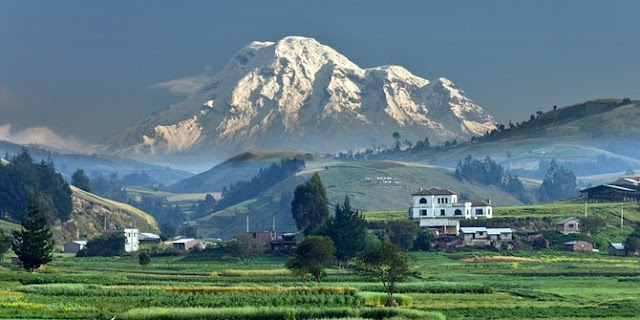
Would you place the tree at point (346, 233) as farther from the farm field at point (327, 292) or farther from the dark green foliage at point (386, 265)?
the dark green foliage at point (386, 265)

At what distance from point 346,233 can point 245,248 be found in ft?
64.1

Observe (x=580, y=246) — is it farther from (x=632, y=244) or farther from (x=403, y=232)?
(x=403, y=232)

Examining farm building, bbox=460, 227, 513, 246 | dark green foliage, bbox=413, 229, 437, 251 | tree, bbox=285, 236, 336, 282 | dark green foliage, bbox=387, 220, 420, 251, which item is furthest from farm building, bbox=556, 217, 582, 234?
tree, bbox=285, 236, 336, 282

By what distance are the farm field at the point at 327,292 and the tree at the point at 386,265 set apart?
1405 millimetres

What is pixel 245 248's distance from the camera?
604ft

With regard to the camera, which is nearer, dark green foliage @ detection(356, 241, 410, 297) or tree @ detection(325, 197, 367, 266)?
dark green foliage @ detection(356, 241, 410, 297)

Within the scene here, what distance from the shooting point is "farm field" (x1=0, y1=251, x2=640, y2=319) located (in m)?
89.4

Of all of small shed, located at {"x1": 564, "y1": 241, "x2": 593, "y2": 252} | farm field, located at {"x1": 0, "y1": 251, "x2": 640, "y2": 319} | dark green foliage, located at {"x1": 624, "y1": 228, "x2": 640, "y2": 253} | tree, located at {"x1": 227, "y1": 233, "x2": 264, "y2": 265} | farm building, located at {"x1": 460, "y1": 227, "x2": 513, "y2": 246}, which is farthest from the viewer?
farm building, located at {"x1": 460, "y1": 227, "x2": 513, "y2": 246}

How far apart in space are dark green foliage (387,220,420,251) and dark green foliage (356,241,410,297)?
62.8 meters

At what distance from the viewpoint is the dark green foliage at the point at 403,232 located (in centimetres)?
18325

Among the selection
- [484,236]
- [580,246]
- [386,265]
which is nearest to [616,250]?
[580,246]

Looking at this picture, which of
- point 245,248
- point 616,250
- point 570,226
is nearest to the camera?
point 616,250

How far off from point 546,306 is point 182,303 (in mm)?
28741

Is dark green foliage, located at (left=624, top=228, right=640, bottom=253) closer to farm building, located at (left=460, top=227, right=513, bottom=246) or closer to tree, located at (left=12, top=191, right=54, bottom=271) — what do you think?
farm building, located at (left=460, top=227, right=513, bottom=246)
